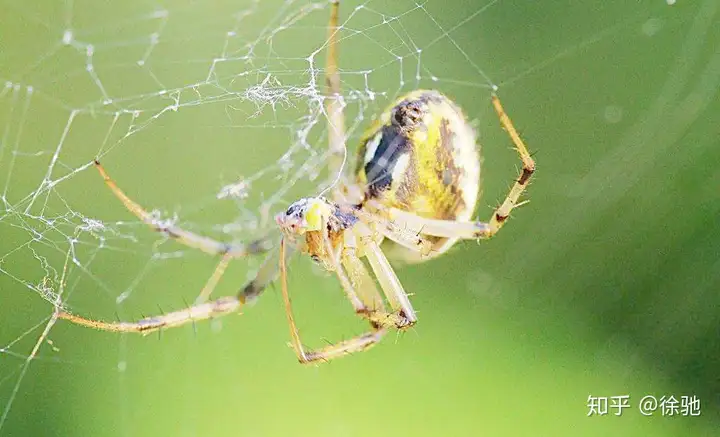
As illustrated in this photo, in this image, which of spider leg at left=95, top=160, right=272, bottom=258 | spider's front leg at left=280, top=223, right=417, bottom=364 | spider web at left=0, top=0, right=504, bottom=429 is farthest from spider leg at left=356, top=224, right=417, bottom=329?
spider web at left=0, top=0, right=504, bottom=429

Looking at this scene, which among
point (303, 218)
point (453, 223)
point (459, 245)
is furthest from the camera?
point (459, 245)

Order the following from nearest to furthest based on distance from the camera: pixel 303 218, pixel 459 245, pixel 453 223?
pixel 303 218, pixel 453 223, pixel 459 245

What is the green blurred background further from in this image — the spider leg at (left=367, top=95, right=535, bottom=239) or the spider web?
the spider leg at (left=367, top=95, right=535, bottom=239)

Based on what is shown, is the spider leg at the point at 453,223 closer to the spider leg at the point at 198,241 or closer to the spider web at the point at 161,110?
the spider leg at the point at 198,241

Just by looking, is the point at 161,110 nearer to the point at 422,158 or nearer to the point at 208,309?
the point at 208,309

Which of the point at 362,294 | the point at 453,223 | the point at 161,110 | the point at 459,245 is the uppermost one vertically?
the point at 161,110

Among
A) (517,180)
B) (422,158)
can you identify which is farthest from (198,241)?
(517,180)

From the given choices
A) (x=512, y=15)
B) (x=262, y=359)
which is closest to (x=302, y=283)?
(x=262, y=359)
